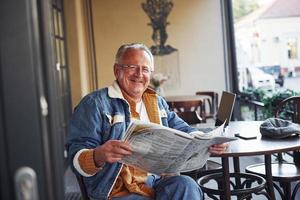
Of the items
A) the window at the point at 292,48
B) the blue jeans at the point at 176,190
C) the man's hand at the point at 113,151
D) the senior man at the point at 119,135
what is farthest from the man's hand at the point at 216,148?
the window at the point at 292,48

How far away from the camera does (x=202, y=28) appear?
19.4 feet

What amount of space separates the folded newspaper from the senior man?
97 mm

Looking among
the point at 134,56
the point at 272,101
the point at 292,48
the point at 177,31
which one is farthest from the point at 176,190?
the point at 177,31

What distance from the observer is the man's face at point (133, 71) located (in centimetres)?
181

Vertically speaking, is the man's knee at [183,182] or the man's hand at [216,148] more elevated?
the man's hand at [216,148]

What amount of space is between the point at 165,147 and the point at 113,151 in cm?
18

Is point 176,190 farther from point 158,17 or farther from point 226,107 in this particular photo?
point 158,17

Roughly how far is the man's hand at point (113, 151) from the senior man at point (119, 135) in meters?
0.03

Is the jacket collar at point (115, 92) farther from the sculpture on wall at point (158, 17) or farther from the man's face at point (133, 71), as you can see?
the sculpture on wall at point (158, 17)

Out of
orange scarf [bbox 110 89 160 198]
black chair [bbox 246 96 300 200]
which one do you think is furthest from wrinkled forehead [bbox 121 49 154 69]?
black chair [bbox 246 96 300 200]

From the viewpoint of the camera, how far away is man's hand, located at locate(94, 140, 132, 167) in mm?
1369

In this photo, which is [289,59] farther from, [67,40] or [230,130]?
[230,130]

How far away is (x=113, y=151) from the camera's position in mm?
1392

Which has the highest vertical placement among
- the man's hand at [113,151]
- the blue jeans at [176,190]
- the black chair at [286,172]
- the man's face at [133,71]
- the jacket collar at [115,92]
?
the man's face at [133,71]
